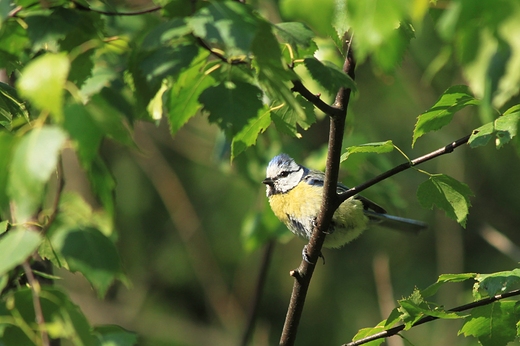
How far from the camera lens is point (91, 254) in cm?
135

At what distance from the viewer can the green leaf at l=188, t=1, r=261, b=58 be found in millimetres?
1184

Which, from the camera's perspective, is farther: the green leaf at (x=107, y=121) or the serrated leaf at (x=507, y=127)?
the serrated leaf at (x=507, y=127)

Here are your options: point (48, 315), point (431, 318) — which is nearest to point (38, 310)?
point (48, 315)

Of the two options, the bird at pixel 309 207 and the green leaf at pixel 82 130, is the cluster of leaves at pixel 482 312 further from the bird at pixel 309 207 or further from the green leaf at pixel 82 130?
the bird at pixel 309 207

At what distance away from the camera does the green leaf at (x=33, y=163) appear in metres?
1.04

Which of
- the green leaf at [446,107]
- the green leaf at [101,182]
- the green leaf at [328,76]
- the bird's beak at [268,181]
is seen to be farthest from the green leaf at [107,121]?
the bird's beak at [268,181]

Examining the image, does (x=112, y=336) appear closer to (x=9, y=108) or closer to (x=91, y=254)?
(x=91, y=254)

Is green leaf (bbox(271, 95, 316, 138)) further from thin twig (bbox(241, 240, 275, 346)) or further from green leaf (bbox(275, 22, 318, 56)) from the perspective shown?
thin twig (bbox(241, 240, 275, 346))

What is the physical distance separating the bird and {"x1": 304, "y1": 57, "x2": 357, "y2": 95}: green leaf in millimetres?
1557

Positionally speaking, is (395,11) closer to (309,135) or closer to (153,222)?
(309,135)

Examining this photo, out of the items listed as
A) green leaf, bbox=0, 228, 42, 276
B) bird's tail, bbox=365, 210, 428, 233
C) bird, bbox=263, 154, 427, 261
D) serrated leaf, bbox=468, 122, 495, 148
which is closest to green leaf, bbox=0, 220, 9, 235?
green leaf, bbox=0, 228, 42, 276

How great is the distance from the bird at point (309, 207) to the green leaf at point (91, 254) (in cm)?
168

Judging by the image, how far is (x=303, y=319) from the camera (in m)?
5.86

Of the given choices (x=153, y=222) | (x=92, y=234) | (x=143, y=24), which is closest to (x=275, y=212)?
(x=143, y=24)
